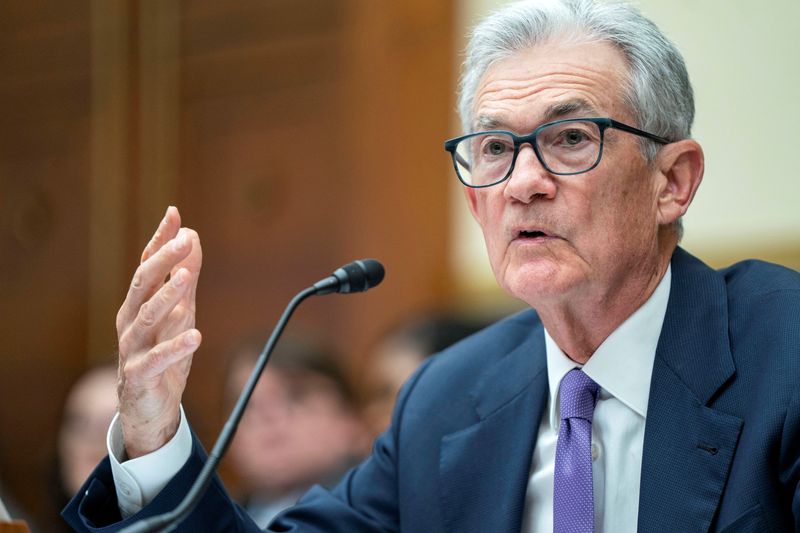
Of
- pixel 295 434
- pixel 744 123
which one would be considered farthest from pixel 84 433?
pixel 744 123

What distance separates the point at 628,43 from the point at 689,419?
26.5 inches

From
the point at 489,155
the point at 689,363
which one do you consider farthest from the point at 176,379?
the point at 689,363

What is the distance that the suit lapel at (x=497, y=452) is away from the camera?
205cm

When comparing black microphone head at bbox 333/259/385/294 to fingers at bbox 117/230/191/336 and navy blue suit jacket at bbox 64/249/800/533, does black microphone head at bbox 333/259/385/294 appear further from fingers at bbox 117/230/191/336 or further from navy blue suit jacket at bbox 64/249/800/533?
navy blue suit jacket at bbox 64/249/800/533

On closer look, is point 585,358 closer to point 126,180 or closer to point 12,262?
point 126,180

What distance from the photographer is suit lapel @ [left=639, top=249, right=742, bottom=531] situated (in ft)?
6.02

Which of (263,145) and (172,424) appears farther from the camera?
(263,145)

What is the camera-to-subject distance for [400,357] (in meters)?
3.93

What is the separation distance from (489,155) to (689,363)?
51cm

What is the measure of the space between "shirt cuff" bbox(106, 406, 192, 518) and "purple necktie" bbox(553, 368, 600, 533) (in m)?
0.63

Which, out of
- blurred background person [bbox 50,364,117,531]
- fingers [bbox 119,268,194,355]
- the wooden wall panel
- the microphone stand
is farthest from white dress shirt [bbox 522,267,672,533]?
the wooden wall panel

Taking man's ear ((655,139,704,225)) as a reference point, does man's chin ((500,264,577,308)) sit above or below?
below

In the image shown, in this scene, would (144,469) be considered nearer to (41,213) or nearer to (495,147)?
(495,147)

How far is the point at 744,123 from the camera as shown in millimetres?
4008
